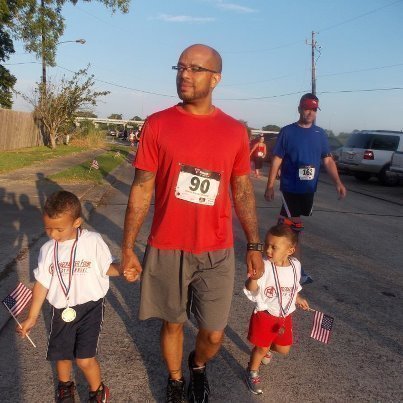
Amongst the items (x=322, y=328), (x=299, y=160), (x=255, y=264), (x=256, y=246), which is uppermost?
(x=299, y=160)

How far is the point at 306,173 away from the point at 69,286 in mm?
3105

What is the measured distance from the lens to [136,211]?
2793 millimetres

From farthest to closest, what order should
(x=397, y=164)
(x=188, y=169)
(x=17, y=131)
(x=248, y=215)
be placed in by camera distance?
(x=17, y=131)
(x=397, y=164)
(x=248, y=215)
(x=188, y=169)

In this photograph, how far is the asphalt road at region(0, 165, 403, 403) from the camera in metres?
3.07

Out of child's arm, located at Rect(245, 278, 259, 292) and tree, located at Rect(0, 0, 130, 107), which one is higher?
tree, located at Rect(0, 0, 130, 107)

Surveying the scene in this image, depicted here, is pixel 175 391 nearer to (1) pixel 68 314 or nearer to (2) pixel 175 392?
(2) pixel 175 392

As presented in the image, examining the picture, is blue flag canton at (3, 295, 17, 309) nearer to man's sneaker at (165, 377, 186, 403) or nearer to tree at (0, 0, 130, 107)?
man's sneaker at (165, 377, 186, 403)

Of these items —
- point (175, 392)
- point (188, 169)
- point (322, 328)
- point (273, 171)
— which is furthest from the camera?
point (273, 171)

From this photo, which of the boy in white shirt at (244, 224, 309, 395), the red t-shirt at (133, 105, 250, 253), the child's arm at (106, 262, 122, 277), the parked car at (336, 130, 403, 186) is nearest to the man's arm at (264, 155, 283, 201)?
the boy in white shirt at (244, 224, 309, 395)

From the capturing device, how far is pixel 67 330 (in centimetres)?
272

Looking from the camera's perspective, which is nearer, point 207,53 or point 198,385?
point 207,53

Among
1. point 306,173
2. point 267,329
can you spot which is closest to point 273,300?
point 267,329

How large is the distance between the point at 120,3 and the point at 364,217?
16.6 metres

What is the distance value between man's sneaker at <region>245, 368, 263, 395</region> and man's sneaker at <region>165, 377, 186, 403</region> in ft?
1.55
